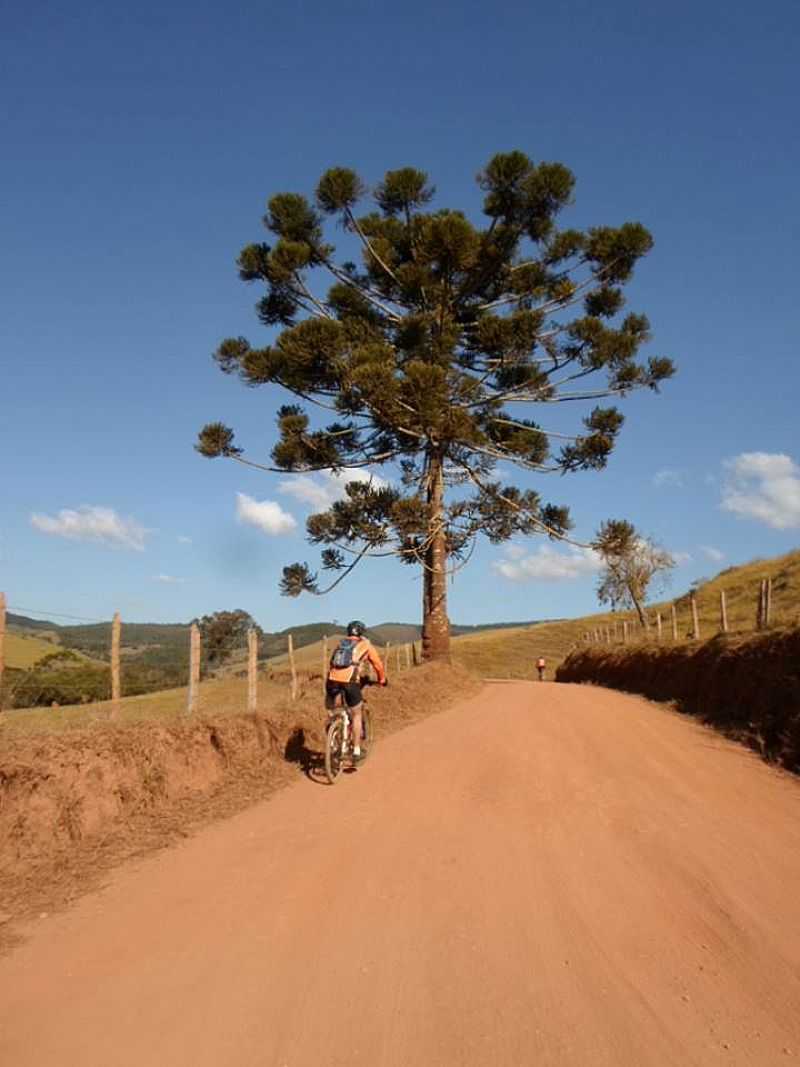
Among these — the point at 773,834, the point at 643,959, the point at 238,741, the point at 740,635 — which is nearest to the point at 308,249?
the point at 740,635

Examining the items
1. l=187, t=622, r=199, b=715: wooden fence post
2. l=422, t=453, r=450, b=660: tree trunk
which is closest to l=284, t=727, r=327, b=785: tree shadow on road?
l=187, t=622, r=199, b=715: wooden fence post

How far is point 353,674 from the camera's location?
412 inches

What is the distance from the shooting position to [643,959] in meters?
4.70

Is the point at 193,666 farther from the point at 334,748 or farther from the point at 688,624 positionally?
the point at 688,624

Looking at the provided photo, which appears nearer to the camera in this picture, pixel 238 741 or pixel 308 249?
pixel 238 741

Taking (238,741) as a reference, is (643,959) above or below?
below

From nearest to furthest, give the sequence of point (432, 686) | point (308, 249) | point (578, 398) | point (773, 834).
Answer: point (773, 834)
point (432, 686)
point (308, 249)
point (578, 398)

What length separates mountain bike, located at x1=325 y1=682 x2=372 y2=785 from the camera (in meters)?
9.78

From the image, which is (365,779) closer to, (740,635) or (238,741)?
(238,741)

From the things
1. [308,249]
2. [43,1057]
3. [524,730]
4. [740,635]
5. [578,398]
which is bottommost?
[43,1057]

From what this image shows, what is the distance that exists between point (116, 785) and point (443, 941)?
171 inches

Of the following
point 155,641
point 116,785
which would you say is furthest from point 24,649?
point 116,785

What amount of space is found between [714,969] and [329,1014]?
2.04 metres

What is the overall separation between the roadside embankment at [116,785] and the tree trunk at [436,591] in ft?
42.4
